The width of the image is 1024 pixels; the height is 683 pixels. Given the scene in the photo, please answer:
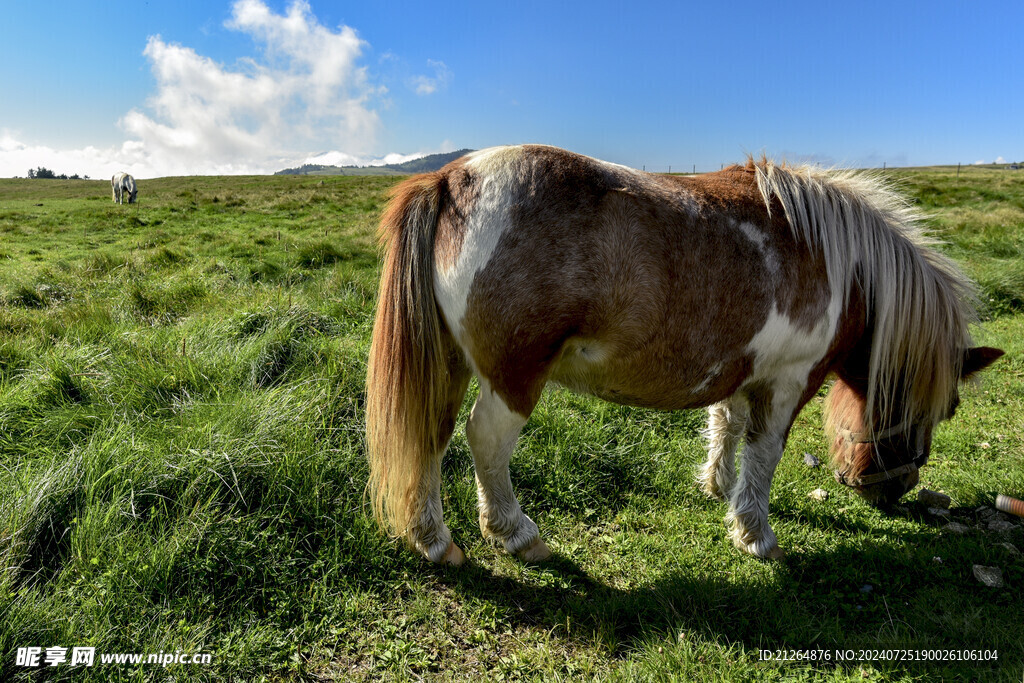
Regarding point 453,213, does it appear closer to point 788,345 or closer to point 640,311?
point 640,311

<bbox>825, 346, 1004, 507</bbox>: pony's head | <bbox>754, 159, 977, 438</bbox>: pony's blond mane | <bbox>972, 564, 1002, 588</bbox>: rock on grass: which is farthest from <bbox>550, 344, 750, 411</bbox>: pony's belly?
<bbox>972, 564, 1002, 588</bbox>: rock on grass

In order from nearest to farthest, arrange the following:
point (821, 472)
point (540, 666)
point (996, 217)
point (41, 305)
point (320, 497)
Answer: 1. point (540, 666)
2. point (320, 497)
3. point (821, 472)
4. point (41, 305)
5. point (996, 217)

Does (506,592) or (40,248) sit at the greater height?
(40,248)

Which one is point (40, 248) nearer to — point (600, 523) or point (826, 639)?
point (600, 523)

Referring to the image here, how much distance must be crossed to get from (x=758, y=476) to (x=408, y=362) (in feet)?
6.88

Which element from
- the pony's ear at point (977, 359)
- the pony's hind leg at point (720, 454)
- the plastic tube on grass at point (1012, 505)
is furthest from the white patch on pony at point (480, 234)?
the plastic tube on grass at point (1012, 505)

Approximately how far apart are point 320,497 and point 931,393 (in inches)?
138

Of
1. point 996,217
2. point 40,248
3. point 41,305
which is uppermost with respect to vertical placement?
point 996,217

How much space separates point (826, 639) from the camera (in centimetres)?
233

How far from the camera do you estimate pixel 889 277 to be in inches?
105

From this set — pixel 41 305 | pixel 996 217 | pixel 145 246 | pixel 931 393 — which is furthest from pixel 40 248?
pixel 996 217

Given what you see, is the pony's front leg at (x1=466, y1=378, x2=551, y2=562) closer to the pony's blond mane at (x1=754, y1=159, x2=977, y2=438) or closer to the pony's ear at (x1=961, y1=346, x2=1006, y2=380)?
the pony's blond mane at (x1=754, y1=159, x2=977, y2=438)

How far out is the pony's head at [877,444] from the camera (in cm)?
302

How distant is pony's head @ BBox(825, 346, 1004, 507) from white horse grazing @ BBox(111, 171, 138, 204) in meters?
27.3
